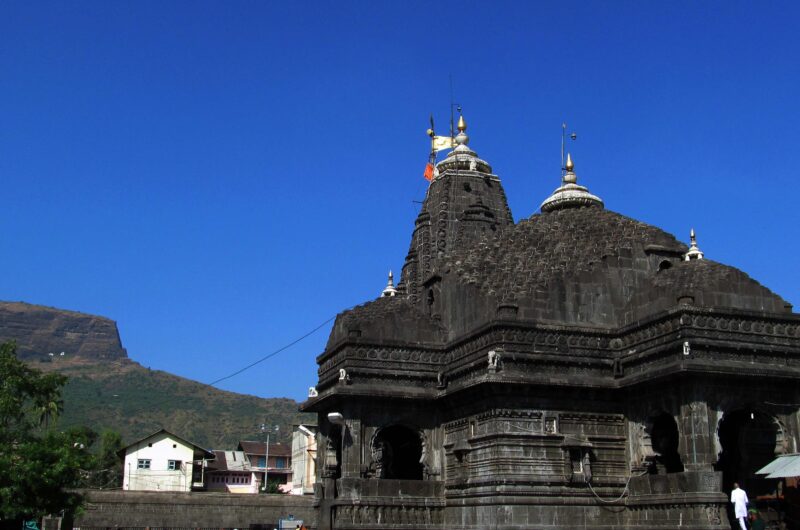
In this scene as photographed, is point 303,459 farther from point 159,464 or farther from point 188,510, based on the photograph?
point 188,510

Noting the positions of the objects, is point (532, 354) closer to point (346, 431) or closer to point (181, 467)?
point (346, 431)

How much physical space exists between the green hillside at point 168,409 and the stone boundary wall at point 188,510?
63184 millimetres

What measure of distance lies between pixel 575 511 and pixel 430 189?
1708 centimetres

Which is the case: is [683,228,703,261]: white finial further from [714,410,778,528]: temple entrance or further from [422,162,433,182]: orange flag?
[422,162,433,182]: orange flag

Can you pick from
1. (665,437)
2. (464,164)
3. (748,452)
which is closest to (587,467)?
(665,437)

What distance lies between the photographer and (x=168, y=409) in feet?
463

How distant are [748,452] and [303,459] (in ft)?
147

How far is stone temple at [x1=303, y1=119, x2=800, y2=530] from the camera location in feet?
75.7

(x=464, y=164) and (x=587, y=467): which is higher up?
(x=464, y=164)

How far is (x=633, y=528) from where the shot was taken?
24094 millimetres

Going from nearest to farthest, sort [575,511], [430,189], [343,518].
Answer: [575,511], [343,518], [430,189]

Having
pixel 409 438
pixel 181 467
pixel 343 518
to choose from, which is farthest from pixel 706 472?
pixel 181 467

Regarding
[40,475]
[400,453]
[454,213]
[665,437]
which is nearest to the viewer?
[665,437]

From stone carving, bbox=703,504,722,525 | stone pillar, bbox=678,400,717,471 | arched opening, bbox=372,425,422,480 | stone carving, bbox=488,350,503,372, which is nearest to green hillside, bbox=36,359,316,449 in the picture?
arched opening, bbox=372,425,422,480
